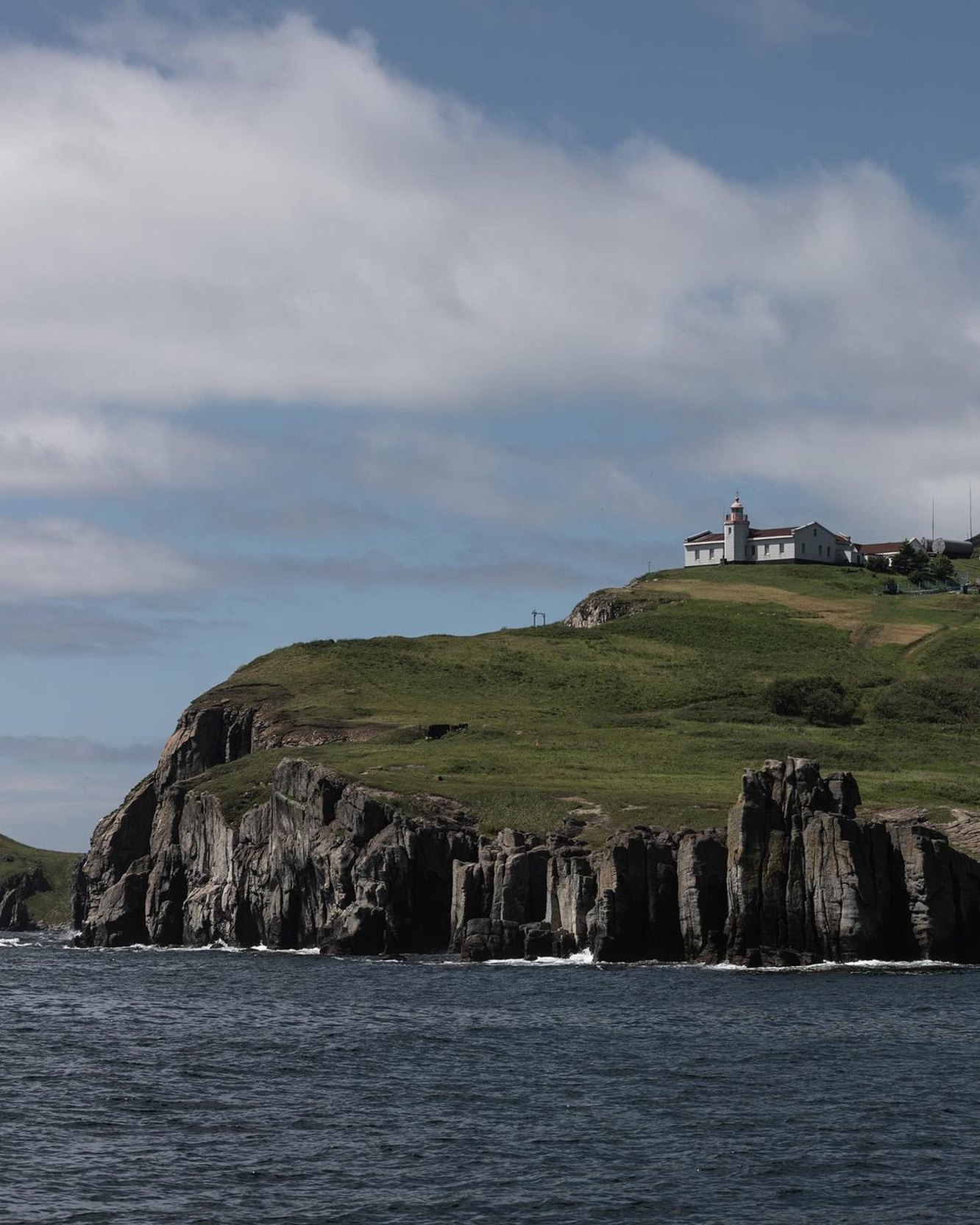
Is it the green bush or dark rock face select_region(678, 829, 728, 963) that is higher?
the green bush

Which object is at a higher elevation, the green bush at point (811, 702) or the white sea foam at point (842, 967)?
the green bush at point (811, 702)

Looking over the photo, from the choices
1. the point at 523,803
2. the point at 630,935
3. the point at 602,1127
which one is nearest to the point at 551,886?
the point at 630,935

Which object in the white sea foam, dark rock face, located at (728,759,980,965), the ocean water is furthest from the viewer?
dark rock face, located at (728,759,980,965)

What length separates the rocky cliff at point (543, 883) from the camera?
10450cm

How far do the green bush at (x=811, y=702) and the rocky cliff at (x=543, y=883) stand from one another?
67.9 meters

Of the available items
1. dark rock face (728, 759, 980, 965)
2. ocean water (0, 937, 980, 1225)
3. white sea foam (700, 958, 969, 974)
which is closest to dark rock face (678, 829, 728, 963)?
dark rock face (728, 759, 980, 965)

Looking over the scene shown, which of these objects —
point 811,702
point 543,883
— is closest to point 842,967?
point 543,883

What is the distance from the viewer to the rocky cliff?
4114 inches

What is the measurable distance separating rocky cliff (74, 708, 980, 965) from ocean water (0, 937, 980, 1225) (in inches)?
235

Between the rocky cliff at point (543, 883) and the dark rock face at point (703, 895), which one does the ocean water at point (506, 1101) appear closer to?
the rocky cliff at point (543, 883)

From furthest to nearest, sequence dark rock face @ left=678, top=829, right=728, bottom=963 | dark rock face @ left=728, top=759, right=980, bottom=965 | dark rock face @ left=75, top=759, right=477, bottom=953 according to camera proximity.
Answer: dark rock face @ left=75, top=759, right=477, bottom=953, dark rock face @ left=678, top=829, right=728, bottom=963, dark rock face @ left=728, top=759, right=980, bottom=965

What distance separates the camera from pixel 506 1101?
6150 centimetres

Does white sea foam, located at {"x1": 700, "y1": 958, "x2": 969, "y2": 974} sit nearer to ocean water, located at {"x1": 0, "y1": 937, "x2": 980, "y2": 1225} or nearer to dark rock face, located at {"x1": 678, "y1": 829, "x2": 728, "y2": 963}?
ocean water, located at {"x1": 0, "y1": 937, "x2": 980, "y2": 1225}

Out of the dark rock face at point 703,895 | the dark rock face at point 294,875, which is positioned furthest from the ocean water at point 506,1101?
the dark rock face at point 294,875
